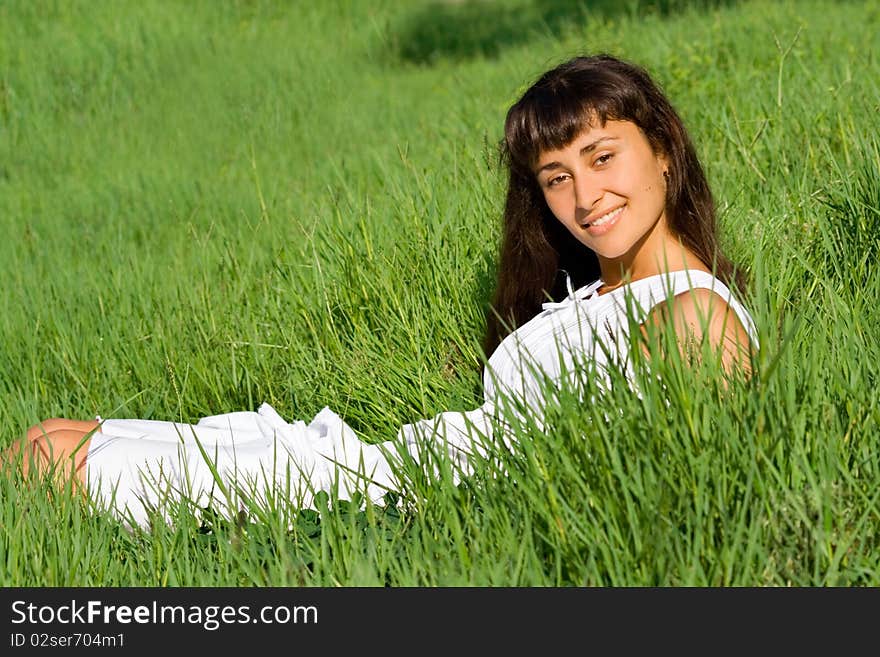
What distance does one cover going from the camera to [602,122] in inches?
106

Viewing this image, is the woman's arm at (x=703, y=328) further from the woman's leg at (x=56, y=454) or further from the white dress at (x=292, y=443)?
the woman's leg at (x=56, y=454)

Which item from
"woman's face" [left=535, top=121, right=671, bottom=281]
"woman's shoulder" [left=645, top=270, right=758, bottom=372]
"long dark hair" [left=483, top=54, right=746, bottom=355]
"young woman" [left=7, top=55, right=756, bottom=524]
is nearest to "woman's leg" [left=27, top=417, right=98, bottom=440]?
"young woman" [left=7, top=55, right=756, bottom=524]

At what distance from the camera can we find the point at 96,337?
398 cm

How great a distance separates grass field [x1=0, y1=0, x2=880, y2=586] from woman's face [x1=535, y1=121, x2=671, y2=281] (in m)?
0.31

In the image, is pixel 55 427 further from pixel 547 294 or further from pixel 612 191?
pixel 612 191

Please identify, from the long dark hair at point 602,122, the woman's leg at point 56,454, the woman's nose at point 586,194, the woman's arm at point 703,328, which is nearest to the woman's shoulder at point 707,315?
the woman's arm at point 703,328

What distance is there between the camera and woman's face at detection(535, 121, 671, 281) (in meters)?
2.64

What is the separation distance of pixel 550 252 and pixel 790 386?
1.33 metres

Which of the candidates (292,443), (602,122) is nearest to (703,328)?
(602,122)

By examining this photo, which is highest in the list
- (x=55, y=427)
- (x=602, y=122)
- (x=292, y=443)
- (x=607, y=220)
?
(x=602, y=122)

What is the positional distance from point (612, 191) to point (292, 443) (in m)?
1.03

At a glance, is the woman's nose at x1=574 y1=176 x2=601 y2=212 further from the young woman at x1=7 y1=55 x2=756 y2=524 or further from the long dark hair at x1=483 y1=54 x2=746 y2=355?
the long dark hair at x1=483 y1=54 x2=746 y2=355

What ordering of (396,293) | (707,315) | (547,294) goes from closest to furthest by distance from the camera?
(707,315), (547,294), (396,293)
